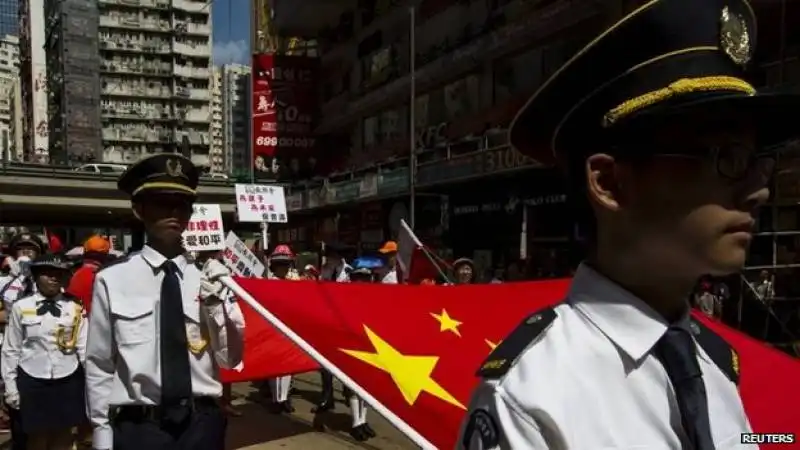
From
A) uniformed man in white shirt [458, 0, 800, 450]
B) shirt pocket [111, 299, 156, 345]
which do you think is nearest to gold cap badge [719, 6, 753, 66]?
uniformed man in white shirt [458, 0, 800, 450]

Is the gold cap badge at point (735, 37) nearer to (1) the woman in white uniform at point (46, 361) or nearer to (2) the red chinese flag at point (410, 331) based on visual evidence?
(2) the red chinese flag at point (410, 331)

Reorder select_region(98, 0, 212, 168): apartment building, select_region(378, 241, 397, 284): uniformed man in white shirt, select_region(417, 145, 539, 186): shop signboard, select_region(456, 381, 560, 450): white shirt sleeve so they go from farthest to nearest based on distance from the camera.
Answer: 1. select_region(98, 0, 212, 168): apartment building
2. select_region(417, 145, 539, 186): shop signboard
3. select_region(378, 241, 397, 284): uniformed man in white shirt
4. select_region(456, 381, 560, 450): white shirt sleeve

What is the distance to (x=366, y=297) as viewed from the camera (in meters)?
3.43

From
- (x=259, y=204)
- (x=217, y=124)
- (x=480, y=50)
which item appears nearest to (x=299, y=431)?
(x=259, y=204)

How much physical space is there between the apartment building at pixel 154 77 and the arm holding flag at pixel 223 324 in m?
95.1

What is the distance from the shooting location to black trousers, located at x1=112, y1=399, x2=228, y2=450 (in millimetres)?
3158

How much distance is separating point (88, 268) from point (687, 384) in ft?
23.7

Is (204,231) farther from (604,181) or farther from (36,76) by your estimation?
(36,76)

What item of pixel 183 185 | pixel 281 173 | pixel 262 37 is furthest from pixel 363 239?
pixel 183 185

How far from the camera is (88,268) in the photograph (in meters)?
7.49

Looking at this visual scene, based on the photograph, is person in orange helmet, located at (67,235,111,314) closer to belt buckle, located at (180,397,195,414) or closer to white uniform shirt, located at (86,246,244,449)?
white uniform shirt, located at (86,246,244,449)

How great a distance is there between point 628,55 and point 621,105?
103mm

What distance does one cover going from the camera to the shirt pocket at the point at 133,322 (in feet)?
10.9

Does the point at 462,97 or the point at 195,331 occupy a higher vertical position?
the point at 462,97
